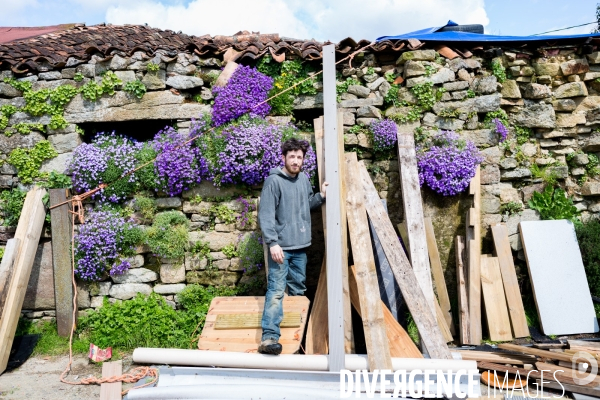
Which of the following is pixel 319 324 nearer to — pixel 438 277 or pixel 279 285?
pixel 279 285

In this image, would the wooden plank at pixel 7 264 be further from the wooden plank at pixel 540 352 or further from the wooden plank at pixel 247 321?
the wooden plank at pixel 540 352

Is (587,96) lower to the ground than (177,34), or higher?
lower

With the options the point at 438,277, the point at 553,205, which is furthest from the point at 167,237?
the point at 553,205

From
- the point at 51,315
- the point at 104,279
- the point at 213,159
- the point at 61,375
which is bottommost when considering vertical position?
the point at 61,375

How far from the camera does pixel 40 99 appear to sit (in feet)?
18.7

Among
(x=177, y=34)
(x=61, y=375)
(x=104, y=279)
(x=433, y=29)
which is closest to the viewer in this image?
(x=61, y=375)

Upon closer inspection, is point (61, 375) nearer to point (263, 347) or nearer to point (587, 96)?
point (263, 347)

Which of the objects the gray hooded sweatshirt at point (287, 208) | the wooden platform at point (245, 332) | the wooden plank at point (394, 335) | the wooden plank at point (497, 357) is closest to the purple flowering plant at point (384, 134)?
the gray hooded sweatshirt at point (287, 208)

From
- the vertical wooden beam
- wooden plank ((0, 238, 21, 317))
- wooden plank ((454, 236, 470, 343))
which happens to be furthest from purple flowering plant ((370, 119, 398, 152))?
wooden plank ((0, 238, 21, 317))

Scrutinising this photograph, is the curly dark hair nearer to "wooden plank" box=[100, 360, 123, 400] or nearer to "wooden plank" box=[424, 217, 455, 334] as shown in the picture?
"wooden plank" box=[424, 217, 455, 334]

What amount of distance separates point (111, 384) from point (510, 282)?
4.45 meters

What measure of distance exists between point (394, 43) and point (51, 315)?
540 cm

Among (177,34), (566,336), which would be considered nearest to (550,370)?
(566,336)

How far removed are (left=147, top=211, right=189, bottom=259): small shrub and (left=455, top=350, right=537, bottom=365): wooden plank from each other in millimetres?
3273
